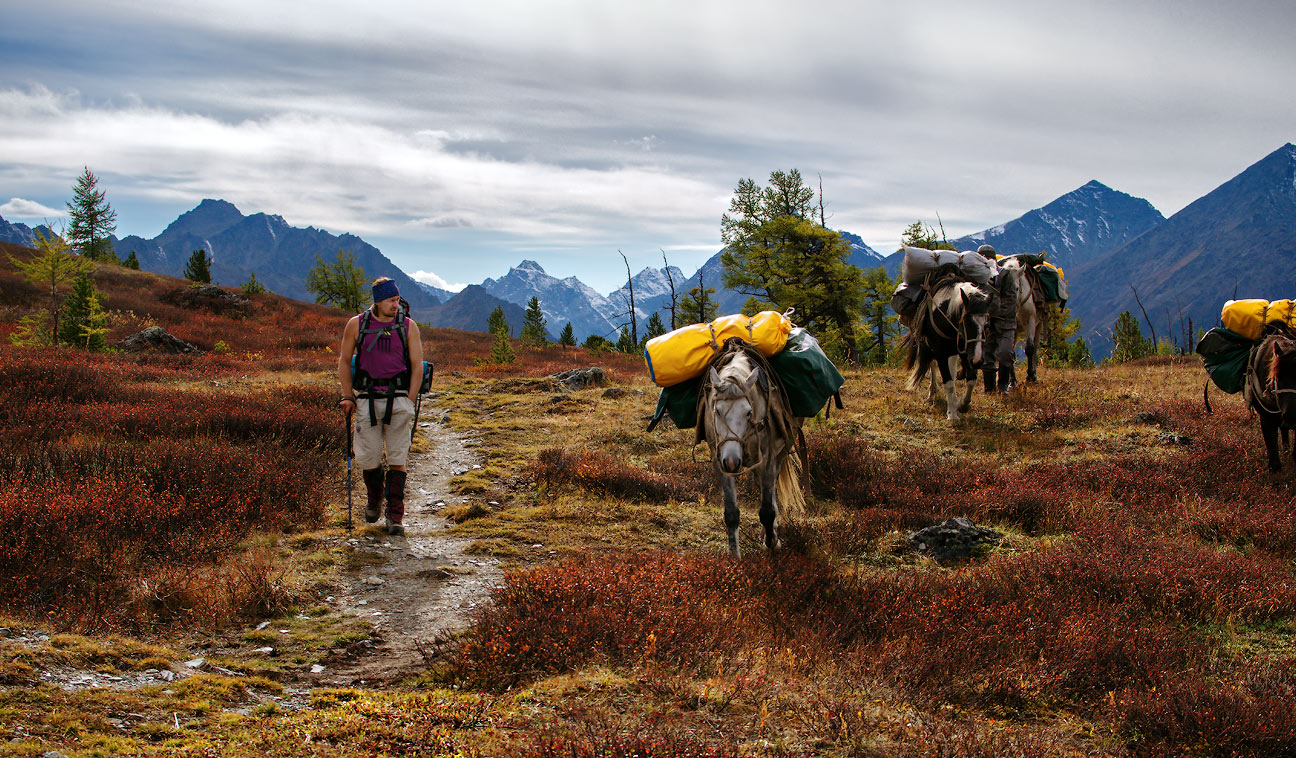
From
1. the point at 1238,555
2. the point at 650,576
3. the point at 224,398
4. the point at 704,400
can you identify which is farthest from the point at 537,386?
the point at 1238,555

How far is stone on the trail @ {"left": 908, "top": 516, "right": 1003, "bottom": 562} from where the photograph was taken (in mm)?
7043

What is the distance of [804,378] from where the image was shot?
718cm

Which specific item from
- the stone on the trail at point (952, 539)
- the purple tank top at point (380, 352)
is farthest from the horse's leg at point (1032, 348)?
the purple tank top at point (380, 352)

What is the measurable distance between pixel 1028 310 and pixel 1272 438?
702cm

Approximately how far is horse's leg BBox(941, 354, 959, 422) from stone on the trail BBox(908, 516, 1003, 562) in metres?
5.41

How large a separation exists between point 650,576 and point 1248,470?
8.68 metres

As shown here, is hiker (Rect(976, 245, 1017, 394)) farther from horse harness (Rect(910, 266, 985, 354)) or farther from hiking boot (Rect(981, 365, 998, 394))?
→ horse harness (Rect(910, 266, 985, 354))

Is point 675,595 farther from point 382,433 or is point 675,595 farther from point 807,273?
point 807,273

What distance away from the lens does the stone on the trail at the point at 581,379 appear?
19.5m

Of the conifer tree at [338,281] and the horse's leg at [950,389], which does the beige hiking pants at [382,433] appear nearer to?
the horse's leg at [950,389]

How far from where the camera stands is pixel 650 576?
5.42 m

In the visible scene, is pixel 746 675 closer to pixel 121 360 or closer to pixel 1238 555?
pixel 1238 555

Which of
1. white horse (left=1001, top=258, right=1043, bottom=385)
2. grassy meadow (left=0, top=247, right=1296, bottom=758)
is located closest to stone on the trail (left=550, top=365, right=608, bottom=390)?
grassy meadow (left=0, top=247, right=1296, bottom=758)

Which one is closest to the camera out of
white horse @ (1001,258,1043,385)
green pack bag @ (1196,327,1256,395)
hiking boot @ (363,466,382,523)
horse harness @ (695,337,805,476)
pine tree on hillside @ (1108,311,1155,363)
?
horse harness @ (695,337,805,476)
